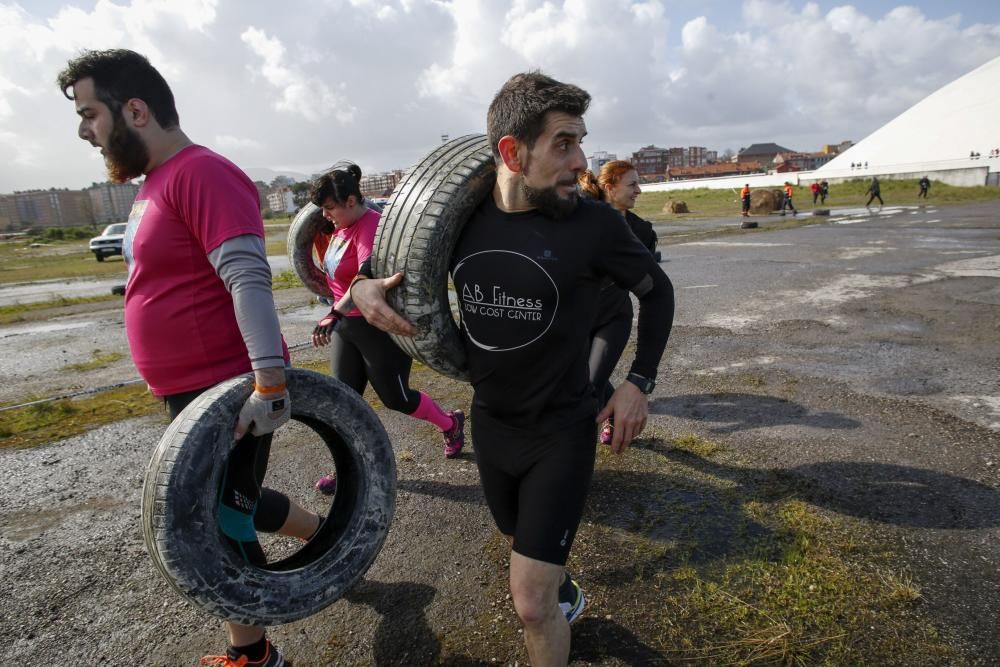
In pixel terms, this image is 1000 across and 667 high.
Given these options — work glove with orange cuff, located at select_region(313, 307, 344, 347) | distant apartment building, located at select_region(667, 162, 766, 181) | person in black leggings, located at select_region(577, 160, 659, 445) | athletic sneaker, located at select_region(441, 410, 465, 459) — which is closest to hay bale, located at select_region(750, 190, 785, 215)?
person in black leggings, located at select_region(577, 160, 659, 445)

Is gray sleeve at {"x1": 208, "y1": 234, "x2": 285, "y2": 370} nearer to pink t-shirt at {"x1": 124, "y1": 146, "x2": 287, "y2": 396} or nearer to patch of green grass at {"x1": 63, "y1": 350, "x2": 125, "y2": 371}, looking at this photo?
pink t-shirt at {"x1": 124, "y1": 146, "x2": 287, "y2": 396}

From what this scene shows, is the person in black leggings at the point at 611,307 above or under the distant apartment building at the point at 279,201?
under

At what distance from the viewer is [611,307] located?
3.91m

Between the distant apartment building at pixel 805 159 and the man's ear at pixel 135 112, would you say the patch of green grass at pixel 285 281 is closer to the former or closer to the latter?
the man's ear at pixel 135 112

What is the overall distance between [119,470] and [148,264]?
2981 millimetres

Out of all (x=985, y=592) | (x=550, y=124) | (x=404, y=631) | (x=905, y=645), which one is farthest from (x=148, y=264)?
(x=985, y=592)

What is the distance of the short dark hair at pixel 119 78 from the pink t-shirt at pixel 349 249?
1.50m

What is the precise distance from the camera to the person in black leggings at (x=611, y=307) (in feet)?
12.4

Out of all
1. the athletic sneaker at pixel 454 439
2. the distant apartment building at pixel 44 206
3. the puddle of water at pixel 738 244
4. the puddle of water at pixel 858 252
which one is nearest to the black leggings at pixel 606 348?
the athletic sneaker at pixel 454 439

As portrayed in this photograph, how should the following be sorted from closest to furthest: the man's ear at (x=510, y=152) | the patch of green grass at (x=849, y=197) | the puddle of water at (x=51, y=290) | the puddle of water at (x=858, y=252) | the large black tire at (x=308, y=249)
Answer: the man's ear at (x=510, y=152)
the large black tire at (x=308, y=249)
the puddle of water at (x=858, y=252)
the puddle of water at (x=51, y=290)
the patch of green grass at (x=849, y=197)

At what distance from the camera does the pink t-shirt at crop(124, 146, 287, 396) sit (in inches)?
81.0

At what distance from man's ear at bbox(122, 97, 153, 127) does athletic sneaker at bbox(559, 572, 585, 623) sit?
2370 millimetres

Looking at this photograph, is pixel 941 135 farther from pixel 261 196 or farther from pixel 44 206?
pixel 44 206

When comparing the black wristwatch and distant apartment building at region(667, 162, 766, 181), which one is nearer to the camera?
the black wristwatch
